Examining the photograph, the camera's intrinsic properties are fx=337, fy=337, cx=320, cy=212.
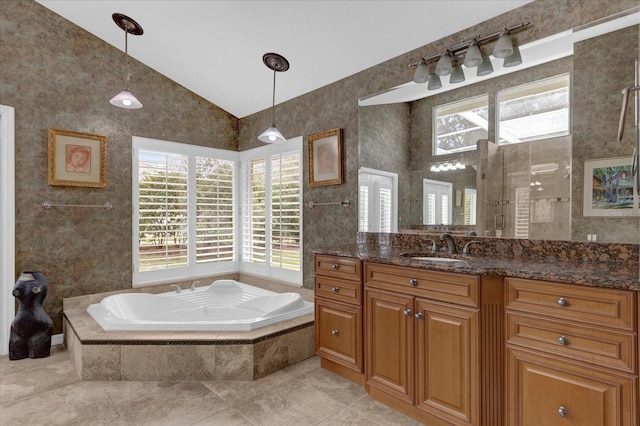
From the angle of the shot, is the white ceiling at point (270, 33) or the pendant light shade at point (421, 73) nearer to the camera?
the white ceiling at point (270, 33)

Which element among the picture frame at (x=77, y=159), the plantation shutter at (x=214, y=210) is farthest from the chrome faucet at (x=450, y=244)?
the picture frame at (x=77, y=159)

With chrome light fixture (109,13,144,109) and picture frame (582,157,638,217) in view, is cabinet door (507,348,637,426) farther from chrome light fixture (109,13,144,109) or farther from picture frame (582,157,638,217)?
chrome light fixture (109,13,144,109)

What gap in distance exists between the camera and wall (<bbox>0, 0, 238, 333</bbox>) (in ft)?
9.62

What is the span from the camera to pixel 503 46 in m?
2.12

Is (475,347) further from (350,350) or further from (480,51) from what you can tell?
(480,51)

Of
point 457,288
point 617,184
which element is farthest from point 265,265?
point 617,184

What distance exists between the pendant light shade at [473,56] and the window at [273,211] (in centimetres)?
183

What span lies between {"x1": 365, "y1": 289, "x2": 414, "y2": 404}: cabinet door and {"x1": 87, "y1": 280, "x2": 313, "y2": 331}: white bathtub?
88 centimetres

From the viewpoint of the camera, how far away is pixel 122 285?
137 inches

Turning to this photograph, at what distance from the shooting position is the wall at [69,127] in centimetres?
293

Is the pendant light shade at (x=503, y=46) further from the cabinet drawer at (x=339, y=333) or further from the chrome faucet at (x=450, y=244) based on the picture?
the cabinet drawer at (x=339, y=333)

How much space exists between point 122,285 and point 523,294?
3580mm

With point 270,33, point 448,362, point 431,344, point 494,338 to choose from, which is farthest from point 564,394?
point 270,33

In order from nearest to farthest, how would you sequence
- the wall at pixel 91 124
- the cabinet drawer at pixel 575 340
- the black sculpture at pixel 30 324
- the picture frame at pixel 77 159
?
1. the cabinet drawer at pixel 575 340
2. the black sculpture at pixel 30 324
3. the wall at pixel 91 124
4. the picture frame at pixel 77 159
